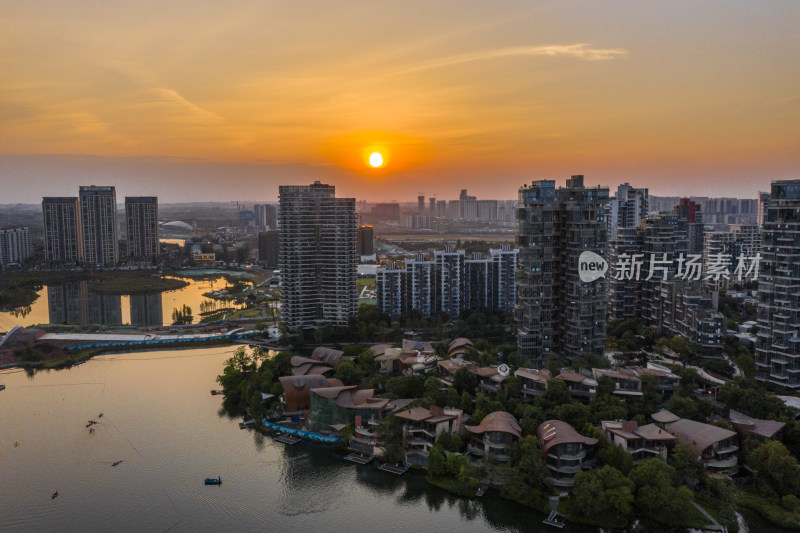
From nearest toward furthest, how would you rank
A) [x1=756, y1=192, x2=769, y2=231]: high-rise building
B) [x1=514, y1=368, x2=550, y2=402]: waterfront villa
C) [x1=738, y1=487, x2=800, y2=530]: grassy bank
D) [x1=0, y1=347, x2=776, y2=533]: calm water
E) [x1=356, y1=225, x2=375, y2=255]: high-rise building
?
[x1=738, y1=487, x2=800, y2=530]: grassy bank < [x1=0, y1=347, x2=776, y2=533]: calm water < [x1=514, y1=368, x2=550, y2=402]: waterfront villa < [x1=756, y1=192, x2=769, y2=231]: high-rise building < [x1=356, y1=225, x2=375, y2=255]: high-rise building

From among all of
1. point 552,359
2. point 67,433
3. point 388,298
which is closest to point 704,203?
point 388,298

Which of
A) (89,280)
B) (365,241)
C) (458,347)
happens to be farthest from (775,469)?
(365,241)

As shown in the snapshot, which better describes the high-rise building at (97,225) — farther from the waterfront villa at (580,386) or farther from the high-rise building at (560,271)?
the waterfront villa at (580,386)

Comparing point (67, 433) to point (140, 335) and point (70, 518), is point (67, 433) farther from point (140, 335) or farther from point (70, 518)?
point (140, 335)

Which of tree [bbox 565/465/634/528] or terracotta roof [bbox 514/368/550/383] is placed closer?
tree [bbox 565/465/634/528]

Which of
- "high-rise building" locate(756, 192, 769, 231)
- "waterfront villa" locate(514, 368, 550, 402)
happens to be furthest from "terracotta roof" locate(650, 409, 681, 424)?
"high-rise building" locate(756, 192, 769, 231)

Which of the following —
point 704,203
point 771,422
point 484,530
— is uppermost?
point 704,203

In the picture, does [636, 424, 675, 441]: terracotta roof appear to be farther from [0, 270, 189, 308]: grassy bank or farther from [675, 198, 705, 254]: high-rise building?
[0, 270, 189, 308]: grassy bank
